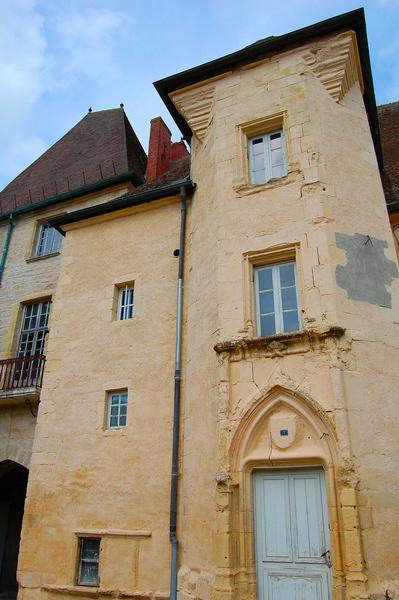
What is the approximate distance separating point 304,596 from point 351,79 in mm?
8323

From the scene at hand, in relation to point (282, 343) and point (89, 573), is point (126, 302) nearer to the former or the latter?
point (282, 343)

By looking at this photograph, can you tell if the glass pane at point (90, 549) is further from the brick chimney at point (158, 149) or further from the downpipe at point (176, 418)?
the brick chimney at point (158, 149)

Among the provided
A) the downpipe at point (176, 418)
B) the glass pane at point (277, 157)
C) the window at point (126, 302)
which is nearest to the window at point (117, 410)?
the downpipe at point (176, 418)

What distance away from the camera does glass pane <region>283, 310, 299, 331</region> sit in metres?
6.79

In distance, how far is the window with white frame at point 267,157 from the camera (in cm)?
816

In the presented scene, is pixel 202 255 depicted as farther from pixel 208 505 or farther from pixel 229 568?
pixel 229 568

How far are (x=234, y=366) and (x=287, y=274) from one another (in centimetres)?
161

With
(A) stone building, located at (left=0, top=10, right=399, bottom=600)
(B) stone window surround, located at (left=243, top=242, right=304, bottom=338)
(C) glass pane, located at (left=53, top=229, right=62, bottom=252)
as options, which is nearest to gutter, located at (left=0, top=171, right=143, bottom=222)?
(C) glass pane, located at (left=53, top=229, right=62, bottom=252)

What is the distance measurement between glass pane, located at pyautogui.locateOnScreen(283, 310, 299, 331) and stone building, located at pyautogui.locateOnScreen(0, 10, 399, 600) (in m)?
0.02

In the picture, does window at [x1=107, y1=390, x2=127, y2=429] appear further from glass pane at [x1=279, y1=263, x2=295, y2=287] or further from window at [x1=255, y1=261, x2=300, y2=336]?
glass pane at [x1=279, y1=263, x2=295, y2=287]

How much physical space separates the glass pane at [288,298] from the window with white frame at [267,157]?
2071mm

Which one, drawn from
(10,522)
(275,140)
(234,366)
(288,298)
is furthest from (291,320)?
(10,522)

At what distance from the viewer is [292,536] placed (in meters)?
5.91

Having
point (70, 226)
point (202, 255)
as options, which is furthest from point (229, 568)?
point (70, 226)
